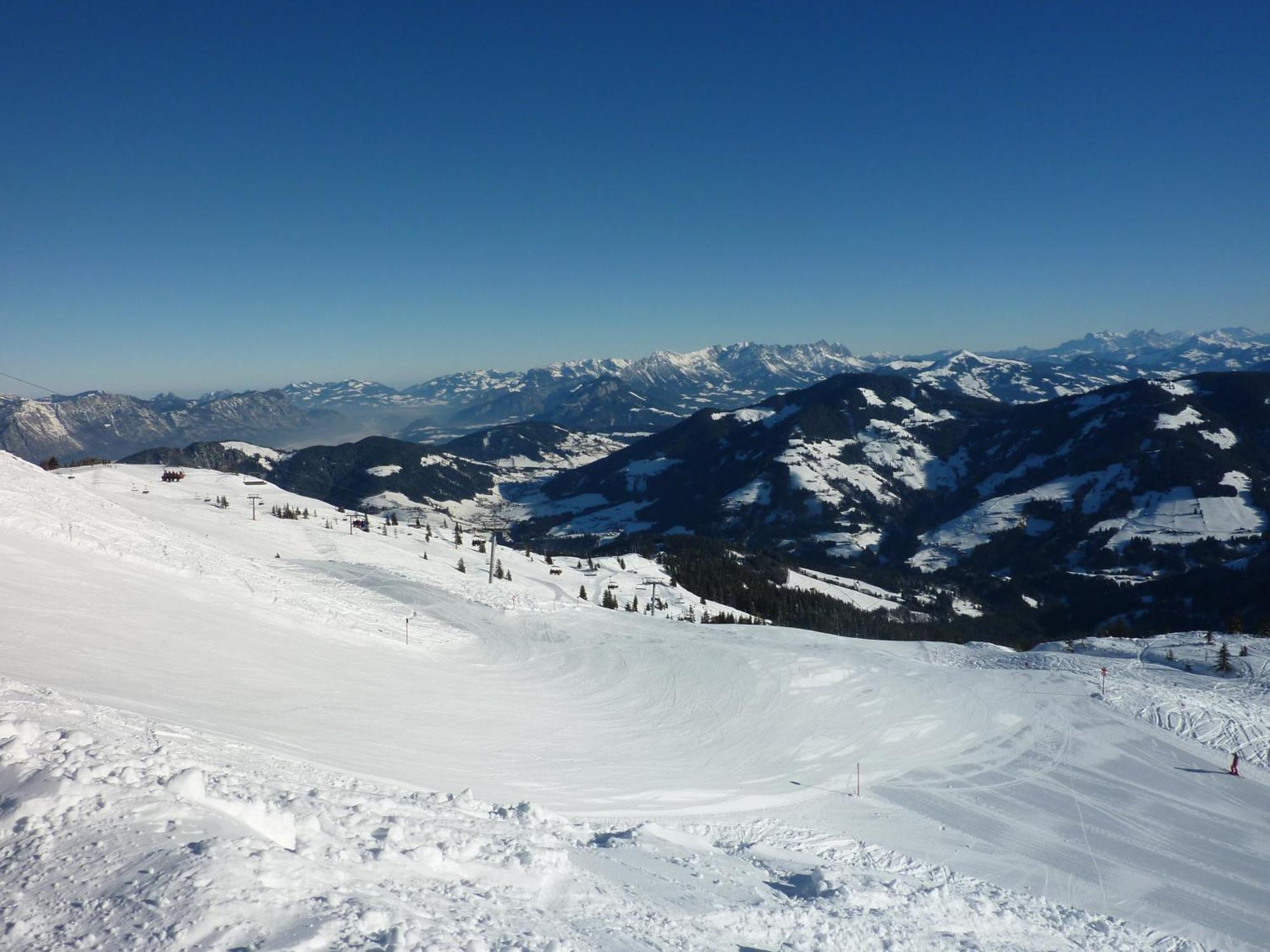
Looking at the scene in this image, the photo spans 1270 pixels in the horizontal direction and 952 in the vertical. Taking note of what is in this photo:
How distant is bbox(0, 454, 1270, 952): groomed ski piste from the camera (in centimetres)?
781

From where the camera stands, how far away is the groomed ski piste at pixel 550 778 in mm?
7809

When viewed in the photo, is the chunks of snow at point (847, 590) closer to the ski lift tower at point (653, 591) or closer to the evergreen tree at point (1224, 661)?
the ski lift tower at point (653, 591)

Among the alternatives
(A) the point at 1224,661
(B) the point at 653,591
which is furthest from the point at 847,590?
(A) the point at 1224,661

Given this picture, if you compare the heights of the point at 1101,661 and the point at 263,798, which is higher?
the point at 263,798

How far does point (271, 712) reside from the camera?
17062mm

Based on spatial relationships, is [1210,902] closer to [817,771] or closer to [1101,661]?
[817,771]

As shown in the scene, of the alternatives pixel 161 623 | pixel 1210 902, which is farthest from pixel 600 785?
pixel 161 623

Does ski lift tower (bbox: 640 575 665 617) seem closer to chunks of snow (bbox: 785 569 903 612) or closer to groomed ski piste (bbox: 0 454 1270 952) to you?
chunks of snow (bbox: 785 569 903 612)

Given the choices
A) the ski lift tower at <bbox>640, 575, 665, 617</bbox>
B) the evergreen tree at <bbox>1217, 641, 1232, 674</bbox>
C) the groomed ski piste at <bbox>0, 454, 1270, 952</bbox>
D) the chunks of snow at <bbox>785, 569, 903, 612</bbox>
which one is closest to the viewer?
the groomed ski piste at <bbox>0, 454, 1270, 952</bbox>

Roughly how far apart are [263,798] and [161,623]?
16.6m

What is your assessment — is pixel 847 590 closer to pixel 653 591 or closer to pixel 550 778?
pixel 653 591

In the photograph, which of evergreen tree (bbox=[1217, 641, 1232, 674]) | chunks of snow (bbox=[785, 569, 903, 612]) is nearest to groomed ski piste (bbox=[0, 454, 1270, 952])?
evergreen tree (bbox=[1217, 641, 1232, 674])

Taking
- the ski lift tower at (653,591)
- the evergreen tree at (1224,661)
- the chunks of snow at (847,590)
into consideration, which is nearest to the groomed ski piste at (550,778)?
the evergreen tree at (1224,661)

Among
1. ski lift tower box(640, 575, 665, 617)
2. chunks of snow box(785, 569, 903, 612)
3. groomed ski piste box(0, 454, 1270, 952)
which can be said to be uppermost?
groomed ski piste box(0, 454, 1270, 952)
